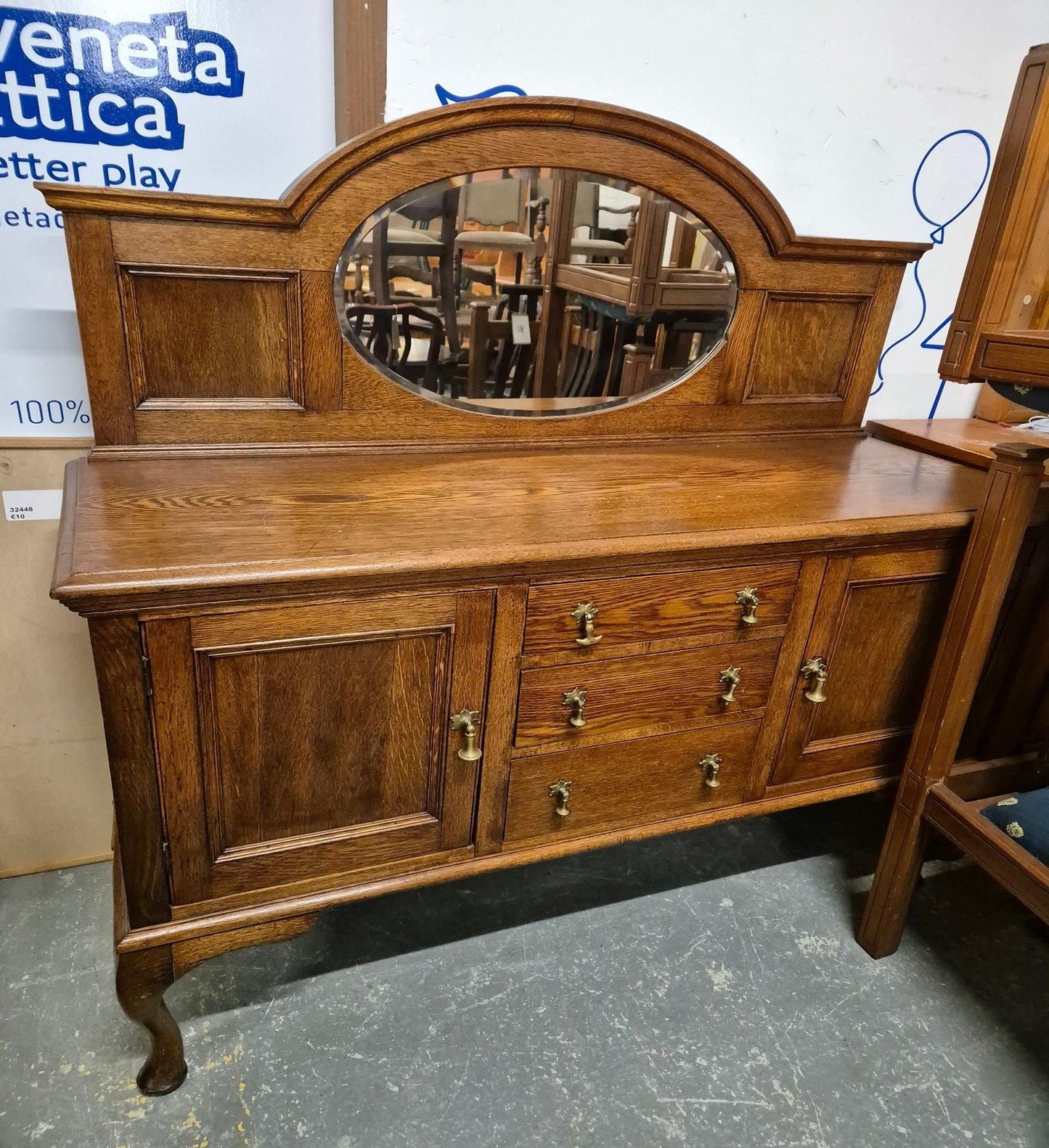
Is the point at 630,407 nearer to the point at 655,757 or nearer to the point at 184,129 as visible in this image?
the point at 655,757

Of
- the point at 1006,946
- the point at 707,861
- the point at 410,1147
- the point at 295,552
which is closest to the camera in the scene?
the point at 295,552

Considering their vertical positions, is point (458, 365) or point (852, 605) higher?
point (458, 365)

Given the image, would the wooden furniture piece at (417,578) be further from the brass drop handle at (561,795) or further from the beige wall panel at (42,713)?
the beige wall panel at (42,713)

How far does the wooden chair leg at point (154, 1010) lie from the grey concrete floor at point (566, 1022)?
0.04m

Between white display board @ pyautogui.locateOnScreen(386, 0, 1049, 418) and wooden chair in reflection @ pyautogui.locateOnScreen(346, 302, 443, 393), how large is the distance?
14.0 inches

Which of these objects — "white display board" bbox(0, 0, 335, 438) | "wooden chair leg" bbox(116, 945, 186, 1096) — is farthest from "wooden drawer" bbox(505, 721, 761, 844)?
"white display board" bbox(0, 0, 335, 438)

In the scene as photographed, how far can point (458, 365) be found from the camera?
1.57m

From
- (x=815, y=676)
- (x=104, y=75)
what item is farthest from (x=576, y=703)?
(x=104, y=75)

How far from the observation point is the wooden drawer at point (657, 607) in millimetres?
1311

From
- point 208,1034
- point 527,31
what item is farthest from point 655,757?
point 527,31

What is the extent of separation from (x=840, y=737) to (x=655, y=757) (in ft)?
1.48

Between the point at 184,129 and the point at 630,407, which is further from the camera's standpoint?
the point at 630,407

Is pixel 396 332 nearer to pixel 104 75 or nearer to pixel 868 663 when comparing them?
pixel 104 75

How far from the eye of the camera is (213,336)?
4.65 ft
